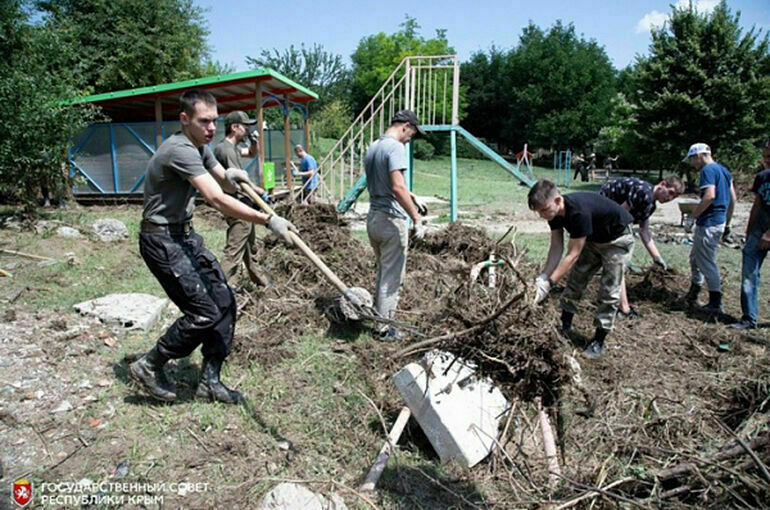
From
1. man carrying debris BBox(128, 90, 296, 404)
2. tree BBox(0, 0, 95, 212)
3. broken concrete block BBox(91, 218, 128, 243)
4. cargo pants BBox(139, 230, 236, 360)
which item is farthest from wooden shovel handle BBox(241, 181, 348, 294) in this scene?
tree BBox(0, 0, 95, 212)

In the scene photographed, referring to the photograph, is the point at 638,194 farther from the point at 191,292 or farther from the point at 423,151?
the point at 423,151

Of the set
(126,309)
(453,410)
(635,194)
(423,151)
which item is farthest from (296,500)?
(423,151)

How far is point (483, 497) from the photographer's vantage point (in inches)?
104

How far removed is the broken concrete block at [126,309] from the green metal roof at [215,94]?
20.5ft

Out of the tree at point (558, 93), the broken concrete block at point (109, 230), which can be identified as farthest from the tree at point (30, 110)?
the tree at point (558, 93)

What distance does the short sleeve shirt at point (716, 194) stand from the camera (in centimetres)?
523

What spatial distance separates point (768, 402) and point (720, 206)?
3302 millimetres

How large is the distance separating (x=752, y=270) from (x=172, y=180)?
521cm

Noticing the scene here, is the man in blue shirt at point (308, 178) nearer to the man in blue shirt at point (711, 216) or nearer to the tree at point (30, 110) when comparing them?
the tree at point (30, 110)

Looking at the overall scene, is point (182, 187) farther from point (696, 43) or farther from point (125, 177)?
point (696, 43)

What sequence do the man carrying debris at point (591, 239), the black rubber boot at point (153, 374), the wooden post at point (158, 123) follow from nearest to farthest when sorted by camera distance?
the black rubber boot at point (153, 374), the man carrying debris at point (591, 239), the wooden post at point (158, 123)

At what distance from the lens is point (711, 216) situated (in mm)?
5254

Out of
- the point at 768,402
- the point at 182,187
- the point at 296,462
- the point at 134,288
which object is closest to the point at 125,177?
the point at 134,288

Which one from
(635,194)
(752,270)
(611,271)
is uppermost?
(635,194)
